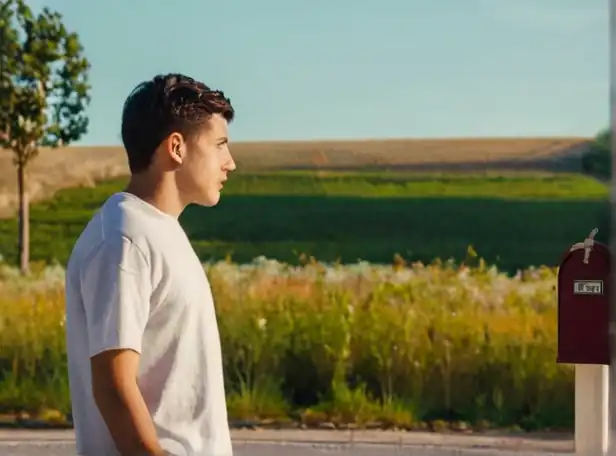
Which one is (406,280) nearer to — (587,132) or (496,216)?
(496,216)

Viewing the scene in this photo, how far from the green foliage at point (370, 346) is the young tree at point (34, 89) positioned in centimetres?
63

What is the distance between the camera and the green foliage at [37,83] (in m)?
5.05

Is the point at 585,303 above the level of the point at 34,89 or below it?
below

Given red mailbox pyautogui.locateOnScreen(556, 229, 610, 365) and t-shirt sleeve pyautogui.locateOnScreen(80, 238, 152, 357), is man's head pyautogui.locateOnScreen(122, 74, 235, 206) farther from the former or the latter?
red mailbox pyautogui.locateOnScreen(556, 229, 610, 365)

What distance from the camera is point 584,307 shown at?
4195 mm

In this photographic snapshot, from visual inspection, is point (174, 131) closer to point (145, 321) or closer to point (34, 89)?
point (145, 321)

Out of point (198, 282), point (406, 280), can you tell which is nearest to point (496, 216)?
point (406, 280)

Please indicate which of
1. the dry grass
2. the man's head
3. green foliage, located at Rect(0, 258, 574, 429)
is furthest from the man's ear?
green foliage, located at Rect(0, 258, 574, 429)

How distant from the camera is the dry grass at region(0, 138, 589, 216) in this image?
4.87 m

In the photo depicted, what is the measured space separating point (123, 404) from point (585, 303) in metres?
2.81

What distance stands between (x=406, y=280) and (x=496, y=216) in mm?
520

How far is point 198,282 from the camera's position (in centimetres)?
193

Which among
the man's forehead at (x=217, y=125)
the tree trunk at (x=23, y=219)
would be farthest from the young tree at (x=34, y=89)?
the man's forehead at (x=217, y=125)

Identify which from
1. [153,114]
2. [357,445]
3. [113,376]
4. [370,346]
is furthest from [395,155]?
[113,376]
